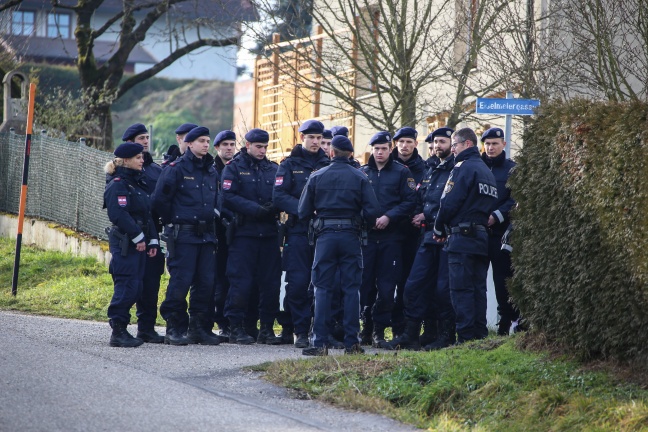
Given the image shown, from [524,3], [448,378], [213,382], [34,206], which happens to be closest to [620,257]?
[448,378]

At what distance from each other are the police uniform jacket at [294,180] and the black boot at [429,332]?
62.7 inches

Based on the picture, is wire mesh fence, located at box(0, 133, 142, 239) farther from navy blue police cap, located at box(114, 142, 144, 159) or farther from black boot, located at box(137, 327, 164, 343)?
navy blue police cap, located at box(114, 142, 144, 159)

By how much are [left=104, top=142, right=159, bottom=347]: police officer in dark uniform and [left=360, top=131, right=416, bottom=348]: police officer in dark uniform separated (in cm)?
233

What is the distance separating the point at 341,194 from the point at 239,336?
2.31 meters

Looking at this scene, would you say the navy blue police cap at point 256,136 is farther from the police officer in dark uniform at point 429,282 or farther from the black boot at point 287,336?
the black boot at point 287,336

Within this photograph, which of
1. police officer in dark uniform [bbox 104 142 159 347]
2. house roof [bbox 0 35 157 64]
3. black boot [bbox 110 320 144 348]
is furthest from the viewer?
house roof [bbox 0 35 157 64]

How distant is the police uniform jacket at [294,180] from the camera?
1151cm


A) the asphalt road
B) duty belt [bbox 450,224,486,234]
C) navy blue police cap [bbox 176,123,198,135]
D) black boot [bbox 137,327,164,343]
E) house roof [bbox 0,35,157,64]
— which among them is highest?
house roof [bbox 0,35,157,64]

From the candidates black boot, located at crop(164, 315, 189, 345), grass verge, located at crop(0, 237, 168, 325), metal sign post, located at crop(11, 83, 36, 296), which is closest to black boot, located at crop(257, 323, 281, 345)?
black boot, located at crop(164, 315, 189, 345)

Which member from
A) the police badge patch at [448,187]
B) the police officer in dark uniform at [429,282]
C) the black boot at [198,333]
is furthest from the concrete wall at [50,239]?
the police badge patch at [448,187]

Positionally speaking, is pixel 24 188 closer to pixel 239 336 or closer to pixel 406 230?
pixel 239 336

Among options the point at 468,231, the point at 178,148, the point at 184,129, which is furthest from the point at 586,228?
the point at 184,129

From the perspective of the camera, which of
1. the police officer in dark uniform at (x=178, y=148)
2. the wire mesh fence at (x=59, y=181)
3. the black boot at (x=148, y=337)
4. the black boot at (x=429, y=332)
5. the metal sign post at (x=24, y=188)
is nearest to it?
the black boot at (x=429, y=332)

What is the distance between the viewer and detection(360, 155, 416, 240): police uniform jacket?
1162cm
